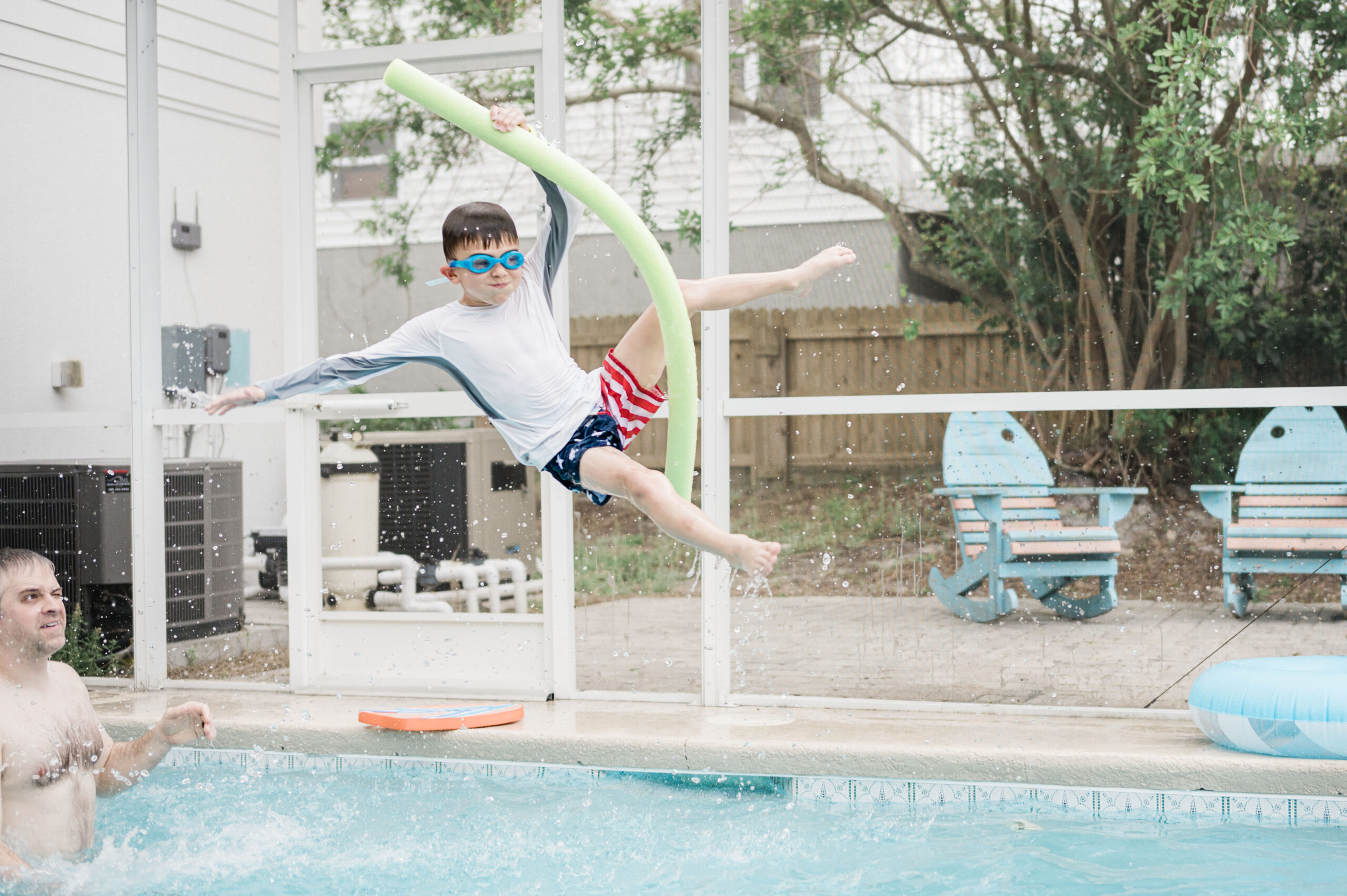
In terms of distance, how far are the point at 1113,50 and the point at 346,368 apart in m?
3.44

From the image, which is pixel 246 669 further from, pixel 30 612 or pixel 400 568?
pixel 30 612

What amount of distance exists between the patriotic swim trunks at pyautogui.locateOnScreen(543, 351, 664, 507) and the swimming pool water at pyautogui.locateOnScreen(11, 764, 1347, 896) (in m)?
1.16

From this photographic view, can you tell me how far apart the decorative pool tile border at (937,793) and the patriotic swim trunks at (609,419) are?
1.34 metres

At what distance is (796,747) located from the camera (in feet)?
14.8

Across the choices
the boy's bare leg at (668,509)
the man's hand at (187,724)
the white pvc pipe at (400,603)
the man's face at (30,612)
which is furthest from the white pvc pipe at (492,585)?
the man's face at (30,612)

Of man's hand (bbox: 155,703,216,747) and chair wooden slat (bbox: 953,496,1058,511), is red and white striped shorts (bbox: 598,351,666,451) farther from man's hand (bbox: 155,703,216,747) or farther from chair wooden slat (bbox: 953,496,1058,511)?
chair wooden slat (bbox: 953,496,1058,511)

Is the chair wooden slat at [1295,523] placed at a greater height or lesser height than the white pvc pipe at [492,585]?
greater

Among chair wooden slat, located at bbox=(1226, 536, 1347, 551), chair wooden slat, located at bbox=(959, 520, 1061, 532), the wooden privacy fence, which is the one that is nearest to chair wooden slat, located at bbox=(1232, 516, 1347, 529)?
chair wooden slat, located at bbox=(1226, 536, 1347, 551)

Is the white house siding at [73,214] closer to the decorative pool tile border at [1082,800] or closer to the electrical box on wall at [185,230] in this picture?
the electrical box on wall at [185,230]

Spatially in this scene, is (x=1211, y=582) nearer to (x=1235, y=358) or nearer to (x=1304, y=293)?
(x=1235, y=358)

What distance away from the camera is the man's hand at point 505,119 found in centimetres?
347

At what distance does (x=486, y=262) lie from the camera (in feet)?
11.7

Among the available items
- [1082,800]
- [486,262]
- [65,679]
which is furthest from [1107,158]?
[65,679]

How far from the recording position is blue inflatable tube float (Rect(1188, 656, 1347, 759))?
4.03m
